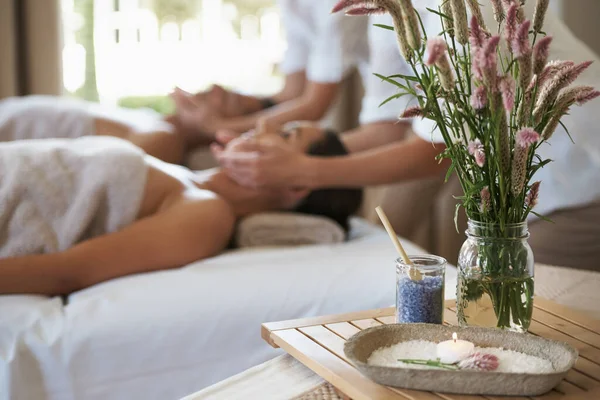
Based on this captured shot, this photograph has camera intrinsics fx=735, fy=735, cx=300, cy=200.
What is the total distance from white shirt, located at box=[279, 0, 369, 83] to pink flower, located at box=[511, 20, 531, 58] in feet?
6.40

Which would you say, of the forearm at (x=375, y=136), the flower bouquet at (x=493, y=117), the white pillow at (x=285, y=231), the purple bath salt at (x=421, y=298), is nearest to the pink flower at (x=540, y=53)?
the flower bouquet at (x=493, y=117)

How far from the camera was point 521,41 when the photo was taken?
884 millimetres

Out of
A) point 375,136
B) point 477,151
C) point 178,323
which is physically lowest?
point 178,323

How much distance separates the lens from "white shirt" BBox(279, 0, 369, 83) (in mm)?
2838

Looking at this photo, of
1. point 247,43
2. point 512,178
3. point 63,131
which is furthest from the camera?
point 247,43

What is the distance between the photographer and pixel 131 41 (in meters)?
4.12

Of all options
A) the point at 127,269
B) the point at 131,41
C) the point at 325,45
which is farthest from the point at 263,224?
the point at 131,41

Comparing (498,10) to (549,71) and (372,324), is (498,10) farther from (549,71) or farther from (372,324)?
(372,324)

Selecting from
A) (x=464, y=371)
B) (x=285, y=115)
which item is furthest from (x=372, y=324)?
(x=285, y=115)

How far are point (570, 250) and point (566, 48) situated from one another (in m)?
0.48

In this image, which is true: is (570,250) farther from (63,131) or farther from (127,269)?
(63,131)

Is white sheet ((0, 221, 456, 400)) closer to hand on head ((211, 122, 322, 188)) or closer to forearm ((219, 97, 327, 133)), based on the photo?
hand on head ((211, 122, 322, 188))

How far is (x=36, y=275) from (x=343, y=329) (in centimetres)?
91

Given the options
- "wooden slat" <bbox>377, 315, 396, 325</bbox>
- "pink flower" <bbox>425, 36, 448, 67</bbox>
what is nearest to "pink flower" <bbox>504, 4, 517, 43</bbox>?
"pink flower" <bbox>425, 36, 448, 67</bbox>
